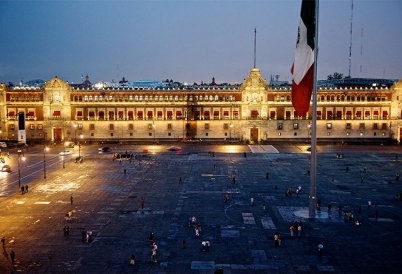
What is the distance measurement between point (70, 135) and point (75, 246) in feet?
253

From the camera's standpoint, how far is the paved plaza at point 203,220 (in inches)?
1287

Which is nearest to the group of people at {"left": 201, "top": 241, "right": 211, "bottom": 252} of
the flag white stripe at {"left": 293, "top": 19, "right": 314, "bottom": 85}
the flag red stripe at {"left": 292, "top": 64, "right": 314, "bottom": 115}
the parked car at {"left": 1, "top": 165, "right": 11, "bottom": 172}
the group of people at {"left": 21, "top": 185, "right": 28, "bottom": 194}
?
the flag red stripe at {"left": 292, "top": 64, "right": 314, "bottom": 115}

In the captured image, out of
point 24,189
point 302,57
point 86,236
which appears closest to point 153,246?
point 86,236

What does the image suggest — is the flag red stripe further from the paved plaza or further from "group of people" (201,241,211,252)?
"group of people" (201,241,211,252)

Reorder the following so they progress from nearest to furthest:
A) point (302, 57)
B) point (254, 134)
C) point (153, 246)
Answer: point (153, 246) < point (302, 57) < point (254, 134)

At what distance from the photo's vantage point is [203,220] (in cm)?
4316

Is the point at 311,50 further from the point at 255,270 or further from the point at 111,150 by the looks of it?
the point at 111,150

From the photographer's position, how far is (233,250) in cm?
3506

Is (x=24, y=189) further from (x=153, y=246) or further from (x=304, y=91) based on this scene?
(x=304, y=91)

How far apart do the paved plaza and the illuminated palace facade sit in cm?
3638

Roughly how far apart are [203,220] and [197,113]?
69729 mm

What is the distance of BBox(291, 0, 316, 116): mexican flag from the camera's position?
42062 mm

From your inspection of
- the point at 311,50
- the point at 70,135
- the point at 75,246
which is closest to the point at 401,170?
the point at 311,50

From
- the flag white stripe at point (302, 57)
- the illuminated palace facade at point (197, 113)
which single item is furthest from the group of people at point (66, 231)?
the illuminated palace facade at point (197, 113)
